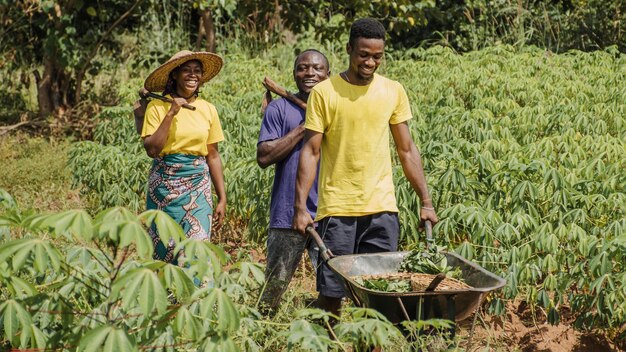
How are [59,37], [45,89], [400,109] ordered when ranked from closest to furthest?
[400,109] < [59,37] < [45,89]

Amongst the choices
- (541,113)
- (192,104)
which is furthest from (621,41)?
(192,104)

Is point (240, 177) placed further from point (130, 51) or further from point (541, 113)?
point (130, 51)

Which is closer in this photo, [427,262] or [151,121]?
[427,262]

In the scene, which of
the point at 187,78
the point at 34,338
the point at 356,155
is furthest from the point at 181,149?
the point at 34,338

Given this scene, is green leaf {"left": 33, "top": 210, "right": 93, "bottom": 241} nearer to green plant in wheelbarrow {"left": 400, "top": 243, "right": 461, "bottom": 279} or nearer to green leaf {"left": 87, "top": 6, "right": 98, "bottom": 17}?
green plant in wheelbarrow {"left": 400, "top": 243, "right": 461, "bottom": 279}

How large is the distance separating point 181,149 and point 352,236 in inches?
38.8

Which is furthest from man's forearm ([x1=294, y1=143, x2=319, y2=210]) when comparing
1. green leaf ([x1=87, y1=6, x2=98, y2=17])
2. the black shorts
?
green leaf ([x1=87, y1=6, x2=98, y2=17])

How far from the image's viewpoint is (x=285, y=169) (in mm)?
3875

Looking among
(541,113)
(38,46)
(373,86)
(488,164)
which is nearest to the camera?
(373,86)

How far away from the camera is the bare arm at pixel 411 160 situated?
3.52 meters

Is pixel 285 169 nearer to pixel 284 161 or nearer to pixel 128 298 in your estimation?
pixel 284 161

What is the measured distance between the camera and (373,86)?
340cm

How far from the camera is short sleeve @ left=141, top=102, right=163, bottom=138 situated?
401 cm

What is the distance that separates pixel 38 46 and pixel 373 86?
8.26m
